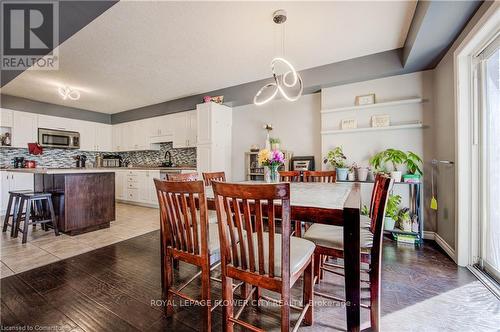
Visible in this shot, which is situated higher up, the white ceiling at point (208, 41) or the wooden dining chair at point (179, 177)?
the white ceiling at point (208, 41)

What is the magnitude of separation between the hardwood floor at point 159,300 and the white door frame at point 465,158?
28 cm

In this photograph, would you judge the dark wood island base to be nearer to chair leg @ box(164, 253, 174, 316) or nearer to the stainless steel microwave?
the stainless steel microwave

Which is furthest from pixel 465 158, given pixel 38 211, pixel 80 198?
pixel 38 211

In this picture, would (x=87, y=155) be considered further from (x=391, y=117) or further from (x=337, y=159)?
(x=391, y=117)

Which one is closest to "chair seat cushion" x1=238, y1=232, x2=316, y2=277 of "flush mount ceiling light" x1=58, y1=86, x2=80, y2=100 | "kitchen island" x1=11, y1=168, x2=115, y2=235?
"kitchen island" x1=11, y1=168, x2=115, y2=235

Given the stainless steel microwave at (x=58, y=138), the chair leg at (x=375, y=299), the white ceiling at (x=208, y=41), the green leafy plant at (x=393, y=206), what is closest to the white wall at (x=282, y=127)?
the white ceiling at (x=208, y=41)

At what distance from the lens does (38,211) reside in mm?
3408

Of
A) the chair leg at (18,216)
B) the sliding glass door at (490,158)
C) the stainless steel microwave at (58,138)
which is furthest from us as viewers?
the stainless steel microwave at (58,138)

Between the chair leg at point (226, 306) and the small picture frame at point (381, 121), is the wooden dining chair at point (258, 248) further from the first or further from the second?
the small picture frame at point (381, 121)

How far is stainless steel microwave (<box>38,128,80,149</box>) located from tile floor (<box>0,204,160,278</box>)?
7.79 feet

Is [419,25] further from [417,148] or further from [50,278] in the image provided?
[50,278]

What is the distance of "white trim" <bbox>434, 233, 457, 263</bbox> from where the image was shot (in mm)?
2301

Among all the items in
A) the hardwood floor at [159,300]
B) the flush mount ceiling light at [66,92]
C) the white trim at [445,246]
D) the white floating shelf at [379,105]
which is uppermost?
the flush mount ceiling light at [66,92]

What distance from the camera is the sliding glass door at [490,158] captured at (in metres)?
1.88
